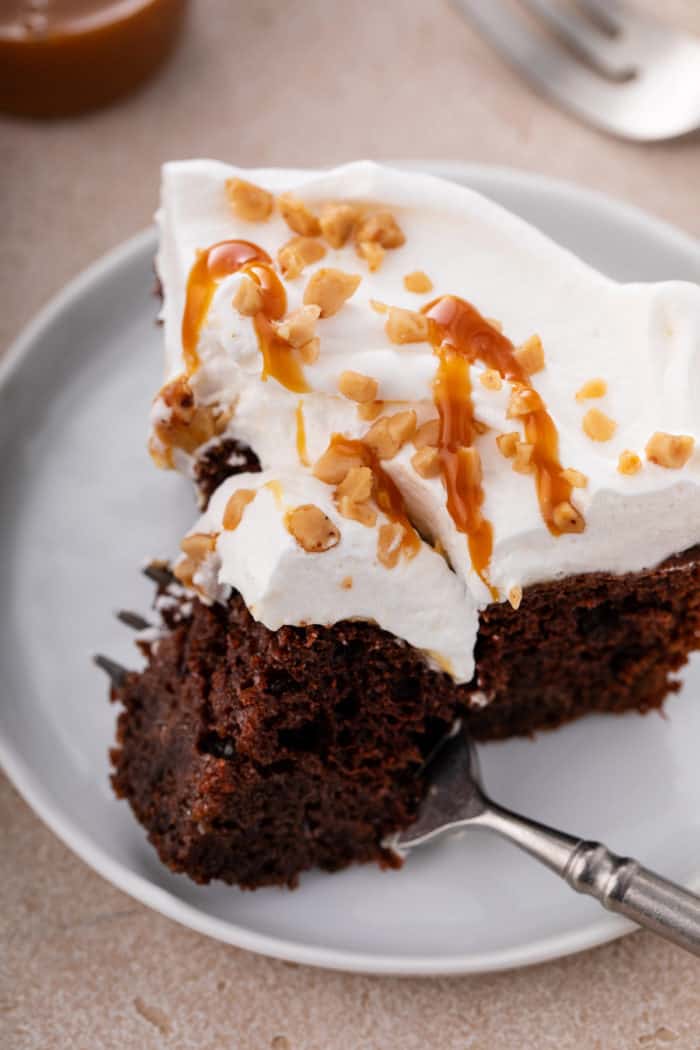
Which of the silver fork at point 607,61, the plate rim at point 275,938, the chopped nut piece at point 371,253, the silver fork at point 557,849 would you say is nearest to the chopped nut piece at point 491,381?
the chopped nut piece at point 371,253

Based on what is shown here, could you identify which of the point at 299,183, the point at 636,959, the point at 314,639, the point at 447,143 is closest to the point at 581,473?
the point at 314,639

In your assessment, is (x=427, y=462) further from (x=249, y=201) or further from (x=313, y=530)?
(x=249, y=201)

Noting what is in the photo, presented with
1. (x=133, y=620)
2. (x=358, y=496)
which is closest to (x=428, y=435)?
(x=358, y=496)

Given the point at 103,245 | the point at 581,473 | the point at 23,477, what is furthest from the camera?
the point at 103,245

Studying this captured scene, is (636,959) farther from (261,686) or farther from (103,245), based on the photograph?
(103,245)

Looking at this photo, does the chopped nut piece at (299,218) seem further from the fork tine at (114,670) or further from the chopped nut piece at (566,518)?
the fork tine at (114,670)

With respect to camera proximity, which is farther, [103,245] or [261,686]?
[103,245]
